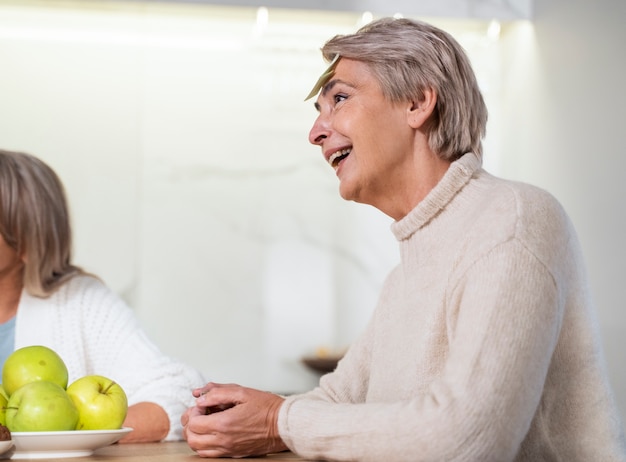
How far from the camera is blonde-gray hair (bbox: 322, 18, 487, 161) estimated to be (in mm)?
1613

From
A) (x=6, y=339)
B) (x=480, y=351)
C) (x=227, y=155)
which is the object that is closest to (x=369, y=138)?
(x=480, y=351)

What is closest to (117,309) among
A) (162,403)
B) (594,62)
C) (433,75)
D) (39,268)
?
(39,268)

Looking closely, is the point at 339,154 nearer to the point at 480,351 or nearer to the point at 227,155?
the point at 480,351

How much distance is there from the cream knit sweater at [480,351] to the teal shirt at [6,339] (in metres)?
1.05

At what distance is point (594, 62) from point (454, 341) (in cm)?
233

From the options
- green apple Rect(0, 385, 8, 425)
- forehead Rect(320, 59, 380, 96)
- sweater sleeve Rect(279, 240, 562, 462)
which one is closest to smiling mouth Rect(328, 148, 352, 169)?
forehead Rect(320, 59, 380, 96)

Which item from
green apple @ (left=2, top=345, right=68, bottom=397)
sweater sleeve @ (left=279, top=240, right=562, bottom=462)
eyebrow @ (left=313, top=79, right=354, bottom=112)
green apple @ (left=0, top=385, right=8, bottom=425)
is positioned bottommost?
green apple @ (left=0, top=385, right=8, bottom=425)

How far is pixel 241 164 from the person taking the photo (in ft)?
11.4

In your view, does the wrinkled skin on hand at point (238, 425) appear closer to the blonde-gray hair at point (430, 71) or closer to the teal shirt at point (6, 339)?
the blonde-gray hair at point (430, 71)

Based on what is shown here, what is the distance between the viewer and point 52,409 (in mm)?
1339

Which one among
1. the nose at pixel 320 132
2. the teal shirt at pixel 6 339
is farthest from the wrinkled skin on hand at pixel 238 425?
the teal shirt at pixel 6 339

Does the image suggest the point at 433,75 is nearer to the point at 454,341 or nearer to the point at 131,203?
the point at 454,341

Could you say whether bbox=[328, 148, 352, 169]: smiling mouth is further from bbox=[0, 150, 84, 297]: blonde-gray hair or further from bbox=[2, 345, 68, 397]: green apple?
bbox=[0, 150, 84, 297]: blonde-gray hair

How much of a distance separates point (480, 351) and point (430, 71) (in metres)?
0.60
